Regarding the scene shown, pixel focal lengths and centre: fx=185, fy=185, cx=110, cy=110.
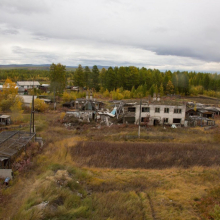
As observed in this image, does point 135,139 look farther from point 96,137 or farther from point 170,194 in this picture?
point 170,194

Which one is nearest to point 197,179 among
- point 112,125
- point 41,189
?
point 41,189

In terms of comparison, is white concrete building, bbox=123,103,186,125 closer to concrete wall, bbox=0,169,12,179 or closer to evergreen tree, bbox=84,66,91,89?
concrete wall, bbox=0,169,12,179

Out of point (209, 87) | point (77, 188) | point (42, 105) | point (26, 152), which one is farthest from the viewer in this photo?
point (209, 87)

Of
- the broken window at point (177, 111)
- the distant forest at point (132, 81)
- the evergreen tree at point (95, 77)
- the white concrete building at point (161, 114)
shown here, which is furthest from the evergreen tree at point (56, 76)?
the broken window at point (177, 111)

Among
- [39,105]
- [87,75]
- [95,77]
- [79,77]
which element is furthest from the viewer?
[87,75]

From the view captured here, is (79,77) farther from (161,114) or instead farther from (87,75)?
(161,114)

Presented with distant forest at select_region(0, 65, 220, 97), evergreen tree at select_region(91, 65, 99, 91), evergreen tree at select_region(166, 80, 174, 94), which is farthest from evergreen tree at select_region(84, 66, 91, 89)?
evergreen tree at select_region(166, 80, 174, 94)

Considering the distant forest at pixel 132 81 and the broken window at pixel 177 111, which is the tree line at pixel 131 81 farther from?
the broken window at pixel 177 111

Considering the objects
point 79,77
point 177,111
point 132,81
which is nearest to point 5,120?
point 177,111
